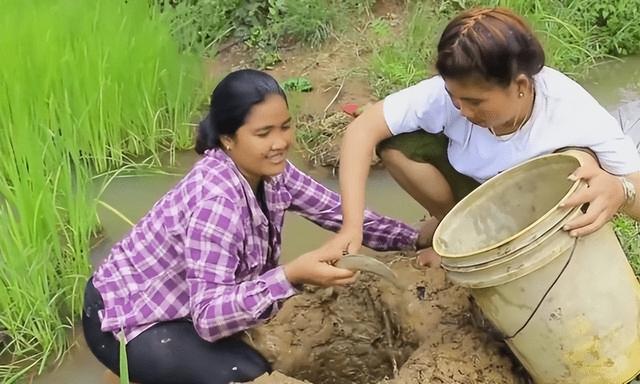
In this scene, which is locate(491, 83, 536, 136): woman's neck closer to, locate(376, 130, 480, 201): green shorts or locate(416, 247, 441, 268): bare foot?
locate(376, 130, 480, 201): green shorts

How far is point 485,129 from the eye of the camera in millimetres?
2311

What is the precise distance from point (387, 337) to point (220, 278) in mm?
626

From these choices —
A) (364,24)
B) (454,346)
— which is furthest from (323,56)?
(454,346)

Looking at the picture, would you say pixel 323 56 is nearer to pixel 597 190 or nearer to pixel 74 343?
pixel 74 343

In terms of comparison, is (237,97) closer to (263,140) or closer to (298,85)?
(263,140)

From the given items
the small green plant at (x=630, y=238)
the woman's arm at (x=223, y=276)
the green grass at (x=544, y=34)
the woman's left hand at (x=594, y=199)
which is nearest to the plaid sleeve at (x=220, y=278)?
the woman's arm at (x=223, y=276)

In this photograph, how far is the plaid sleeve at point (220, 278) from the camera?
6.74 feet

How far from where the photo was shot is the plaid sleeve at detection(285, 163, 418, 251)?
248cm

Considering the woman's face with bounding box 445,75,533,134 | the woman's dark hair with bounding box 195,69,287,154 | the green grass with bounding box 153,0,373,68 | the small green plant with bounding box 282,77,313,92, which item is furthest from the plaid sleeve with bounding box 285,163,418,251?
the green grass with bounding box 153,0,373,68

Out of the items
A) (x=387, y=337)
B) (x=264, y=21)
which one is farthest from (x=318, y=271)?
(x=264, y=21)

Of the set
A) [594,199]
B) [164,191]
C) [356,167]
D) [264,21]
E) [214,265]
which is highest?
[594,199]

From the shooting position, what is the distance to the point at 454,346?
2219 millimetres

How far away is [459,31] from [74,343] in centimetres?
152

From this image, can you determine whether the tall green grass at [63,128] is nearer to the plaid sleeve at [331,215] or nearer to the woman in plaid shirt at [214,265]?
the woman in plaid shirt at [214,265]
